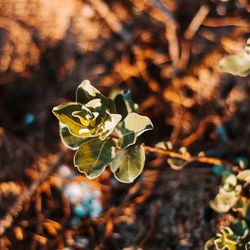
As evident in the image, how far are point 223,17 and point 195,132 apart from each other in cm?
62

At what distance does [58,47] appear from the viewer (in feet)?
7.89

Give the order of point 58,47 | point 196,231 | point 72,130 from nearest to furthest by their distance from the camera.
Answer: point 72,130 → point 196,231 → point 58,47

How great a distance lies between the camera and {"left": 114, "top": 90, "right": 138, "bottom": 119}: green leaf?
146 centimetres

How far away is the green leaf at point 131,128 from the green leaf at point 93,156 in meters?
0.04

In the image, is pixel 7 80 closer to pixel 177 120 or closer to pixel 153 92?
pixel 153 92

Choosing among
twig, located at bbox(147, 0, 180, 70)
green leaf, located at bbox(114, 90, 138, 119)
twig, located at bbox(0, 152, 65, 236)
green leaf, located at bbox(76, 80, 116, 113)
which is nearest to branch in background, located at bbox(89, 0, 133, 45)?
twig, located at bbox(147, 0, 180, 70)

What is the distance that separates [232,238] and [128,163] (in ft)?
1.30

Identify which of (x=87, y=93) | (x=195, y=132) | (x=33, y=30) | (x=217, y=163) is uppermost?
(x=87, y=93)

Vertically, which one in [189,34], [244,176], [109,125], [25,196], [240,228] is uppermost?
[109,125]

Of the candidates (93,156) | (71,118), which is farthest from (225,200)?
(71,118)

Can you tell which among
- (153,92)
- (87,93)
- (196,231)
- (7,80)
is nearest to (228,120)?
(153,92)

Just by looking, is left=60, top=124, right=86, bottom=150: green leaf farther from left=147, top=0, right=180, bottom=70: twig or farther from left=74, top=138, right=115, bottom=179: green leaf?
left=147, top=0, right=180, bottom=70: twig

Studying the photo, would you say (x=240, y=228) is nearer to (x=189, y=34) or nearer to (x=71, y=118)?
(x=71, y=118)

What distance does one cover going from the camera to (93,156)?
132 cm
